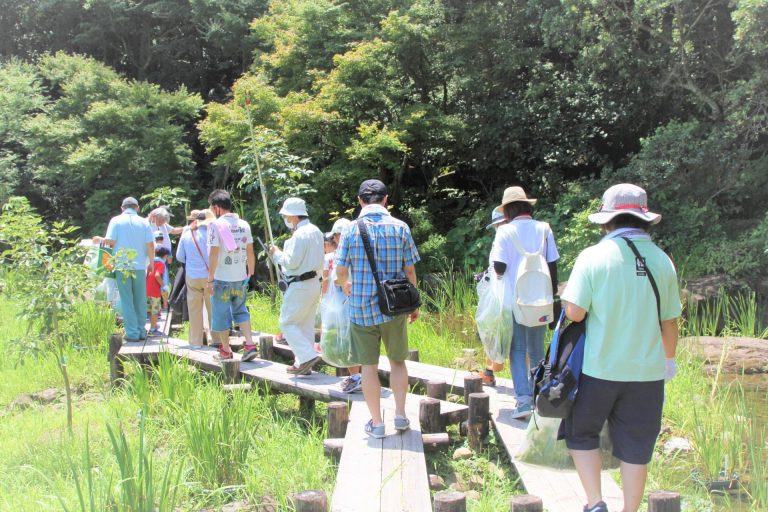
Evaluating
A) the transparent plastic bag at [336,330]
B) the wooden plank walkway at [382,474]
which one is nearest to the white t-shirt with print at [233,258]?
the transparent plastic bag at [336,330]

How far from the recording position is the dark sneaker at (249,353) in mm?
6401

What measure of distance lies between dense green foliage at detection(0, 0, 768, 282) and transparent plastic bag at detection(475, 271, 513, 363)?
6165 mm

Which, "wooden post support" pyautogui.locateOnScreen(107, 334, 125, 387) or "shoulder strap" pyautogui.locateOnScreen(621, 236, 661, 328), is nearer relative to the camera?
"shoulder strap" pyautogui.locateOnScreen(621, 236, 661, 328)

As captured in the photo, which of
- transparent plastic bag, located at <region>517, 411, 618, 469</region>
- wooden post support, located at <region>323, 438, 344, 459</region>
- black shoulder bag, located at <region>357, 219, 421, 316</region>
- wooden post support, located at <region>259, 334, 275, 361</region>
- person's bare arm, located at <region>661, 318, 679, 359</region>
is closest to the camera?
person's bare arm, located at <region>661, 318, 679, 359</region>

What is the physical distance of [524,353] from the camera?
15.9 ft

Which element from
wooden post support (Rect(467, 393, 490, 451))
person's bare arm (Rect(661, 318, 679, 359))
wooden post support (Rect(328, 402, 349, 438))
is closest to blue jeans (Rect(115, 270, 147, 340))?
wooden post support (Rect(328, 402, 349, 438))

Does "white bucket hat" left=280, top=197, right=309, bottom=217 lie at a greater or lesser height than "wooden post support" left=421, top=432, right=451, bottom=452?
Result: greater

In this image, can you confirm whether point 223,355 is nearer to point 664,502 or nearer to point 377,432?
point 377,432

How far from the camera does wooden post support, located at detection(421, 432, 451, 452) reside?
4523 millimetres

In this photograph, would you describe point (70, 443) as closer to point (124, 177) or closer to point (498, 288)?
point (498, 288)

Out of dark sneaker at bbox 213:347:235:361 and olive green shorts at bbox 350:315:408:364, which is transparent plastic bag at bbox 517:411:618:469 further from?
dark sneaker at bbox 213:347:235:361

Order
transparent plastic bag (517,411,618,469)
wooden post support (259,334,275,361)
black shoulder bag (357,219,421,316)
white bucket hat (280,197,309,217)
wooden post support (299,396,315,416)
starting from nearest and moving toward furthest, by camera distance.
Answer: transparent plastic bag (517,411,618,469) < black shoulder bag (357,219,421,316) < white bucket hat (280,197,309,217) < wooden post support (299,396,315,416) < wooden post support (259,334,275,361)

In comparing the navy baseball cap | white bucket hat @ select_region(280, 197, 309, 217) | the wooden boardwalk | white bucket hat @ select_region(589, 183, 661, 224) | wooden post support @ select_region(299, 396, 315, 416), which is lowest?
wooden post support @ select_region(299, 396, 315, 416)

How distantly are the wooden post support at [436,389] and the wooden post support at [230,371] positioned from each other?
1708mm
